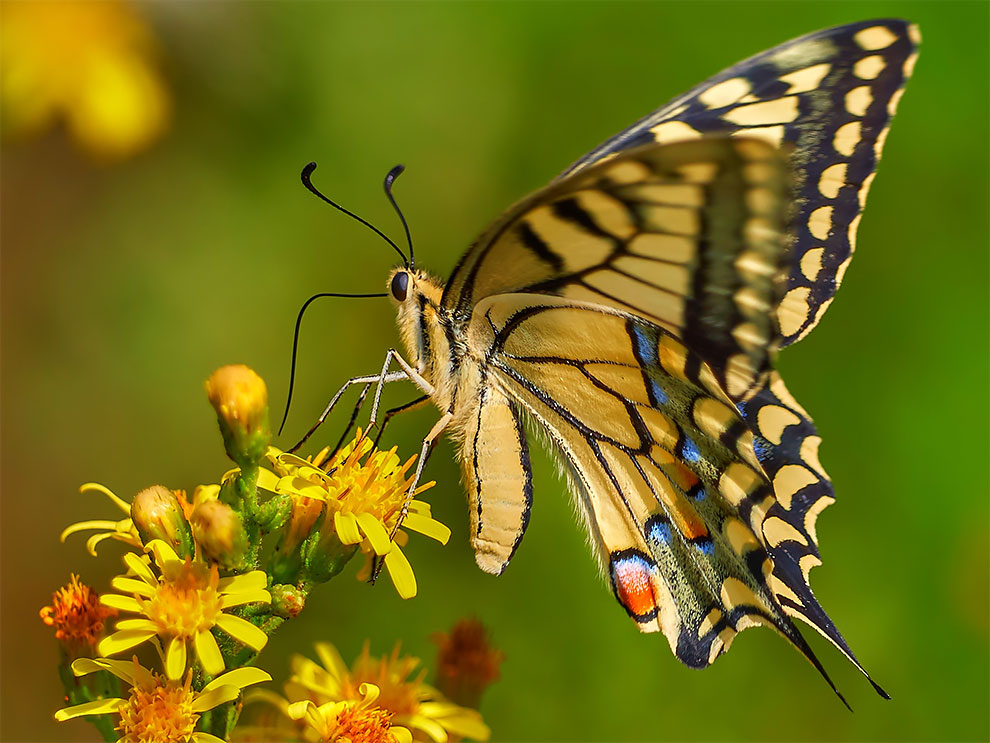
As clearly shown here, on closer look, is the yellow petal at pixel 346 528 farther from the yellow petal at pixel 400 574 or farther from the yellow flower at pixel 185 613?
A: the yellow flower at pixel 185 613

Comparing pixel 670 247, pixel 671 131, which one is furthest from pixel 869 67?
pixel 670 247

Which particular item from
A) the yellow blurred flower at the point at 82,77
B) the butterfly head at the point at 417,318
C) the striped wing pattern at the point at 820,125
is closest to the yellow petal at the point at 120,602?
the butterfly head at the point at 417,318

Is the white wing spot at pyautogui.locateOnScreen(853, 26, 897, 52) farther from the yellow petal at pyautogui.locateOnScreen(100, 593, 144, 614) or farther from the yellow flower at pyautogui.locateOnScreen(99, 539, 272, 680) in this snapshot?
the yellow petal at pyautogui.locateOnScreen(100, 593, 144, 614)

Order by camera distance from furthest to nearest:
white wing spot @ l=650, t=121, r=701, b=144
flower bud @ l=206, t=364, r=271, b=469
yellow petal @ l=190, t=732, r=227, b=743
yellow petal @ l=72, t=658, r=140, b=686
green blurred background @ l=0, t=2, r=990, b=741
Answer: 1. green blurred background @ l=0, t=2, r=990, b=741
2. white wing spot @ l=650, t=121, r=701, b=144
3. flower bud @ l=206, t=364, r=271, b=469
4. yellow petal @ l=72, t=658, r=140, b=686
5. yellow petal @ l=190, t=732, r=227, b=743

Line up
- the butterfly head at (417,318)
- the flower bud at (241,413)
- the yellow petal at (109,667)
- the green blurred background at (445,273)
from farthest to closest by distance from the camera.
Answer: the green blurred background at (445,273)
the butterfly head at (417,318)
the flower bud at (241,413)
the yellow petal at (109,667)

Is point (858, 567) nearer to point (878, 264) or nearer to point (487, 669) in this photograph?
point (878, 264)

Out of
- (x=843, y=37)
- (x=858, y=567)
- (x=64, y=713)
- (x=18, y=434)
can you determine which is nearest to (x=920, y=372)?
(x=858, y=567)

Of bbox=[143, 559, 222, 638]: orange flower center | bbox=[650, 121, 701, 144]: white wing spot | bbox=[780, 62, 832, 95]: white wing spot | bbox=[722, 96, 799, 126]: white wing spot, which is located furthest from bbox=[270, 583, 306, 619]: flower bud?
bbox=[780, 62, 832, 95]: white wing spot
